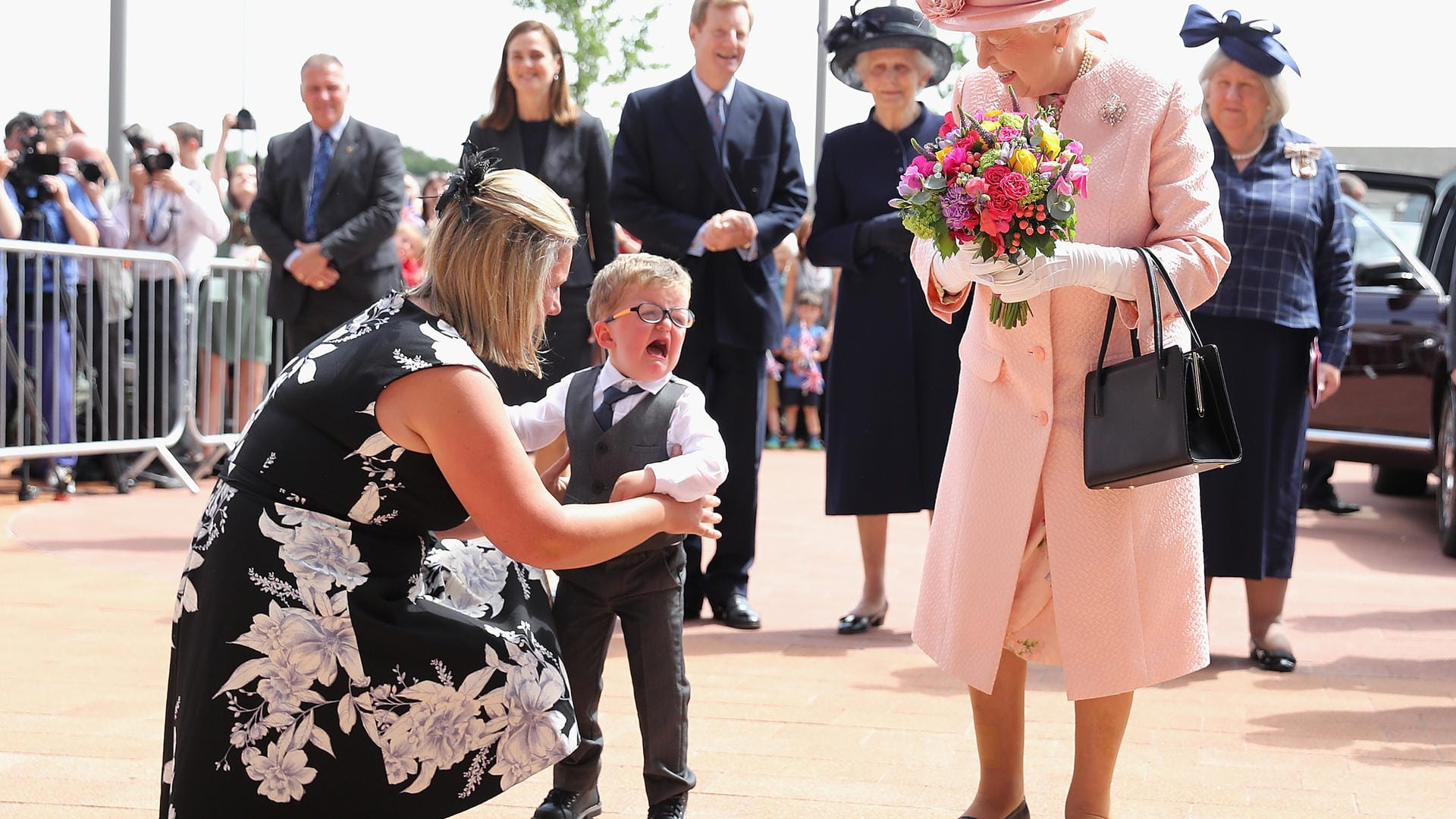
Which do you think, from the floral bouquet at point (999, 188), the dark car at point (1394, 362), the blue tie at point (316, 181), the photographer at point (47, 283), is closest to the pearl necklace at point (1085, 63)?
the floral bouquet at point (999, 188)

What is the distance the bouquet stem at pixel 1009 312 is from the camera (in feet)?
10.3

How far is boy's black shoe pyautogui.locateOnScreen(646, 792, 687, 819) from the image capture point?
351 cm

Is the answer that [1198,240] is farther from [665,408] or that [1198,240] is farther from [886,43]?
[886,43]

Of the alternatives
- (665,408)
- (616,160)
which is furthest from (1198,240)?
(616,160)

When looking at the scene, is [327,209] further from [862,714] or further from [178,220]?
[862,714]

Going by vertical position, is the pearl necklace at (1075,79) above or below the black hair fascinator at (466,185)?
above

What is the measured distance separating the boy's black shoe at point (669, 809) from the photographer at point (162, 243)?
7231mm

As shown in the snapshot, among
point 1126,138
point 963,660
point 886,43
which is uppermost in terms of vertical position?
point 886,43

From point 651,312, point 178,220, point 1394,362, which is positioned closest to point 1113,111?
point 651,312

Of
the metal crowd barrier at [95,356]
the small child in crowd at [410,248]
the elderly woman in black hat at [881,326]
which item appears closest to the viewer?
the elderly woman in black hat at [881,326]

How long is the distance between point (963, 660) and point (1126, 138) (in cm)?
117

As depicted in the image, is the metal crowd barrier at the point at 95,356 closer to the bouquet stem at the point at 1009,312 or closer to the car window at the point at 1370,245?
the bouquet stem at the point at 1009,312

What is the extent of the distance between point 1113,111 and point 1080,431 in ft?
2.22

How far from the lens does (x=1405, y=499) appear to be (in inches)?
468
